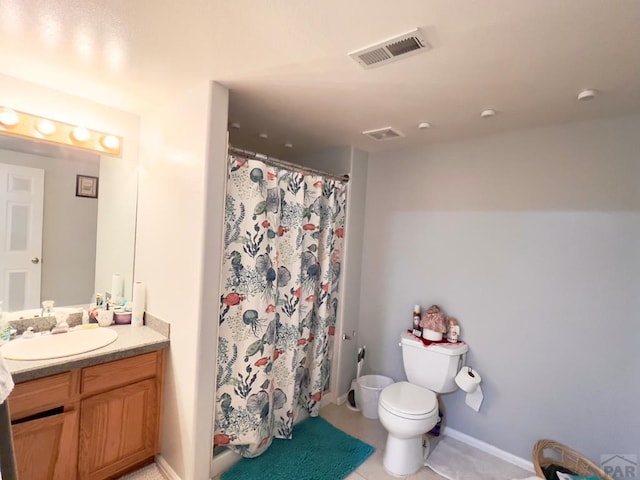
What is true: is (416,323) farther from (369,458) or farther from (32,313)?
(32,313)

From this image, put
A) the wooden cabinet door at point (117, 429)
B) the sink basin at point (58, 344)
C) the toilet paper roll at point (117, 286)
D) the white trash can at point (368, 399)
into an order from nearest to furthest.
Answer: the sink basin at point (58, 344) < the wooden cabinet door at point (117, 429) < the toilet paper roll at point (117, 286) < the white trash can at point (368, 399)

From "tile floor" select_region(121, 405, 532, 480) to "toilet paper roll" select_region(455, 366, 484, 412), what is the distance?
367 mm

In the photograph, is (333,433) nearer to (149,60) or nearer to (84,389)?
(84,389)

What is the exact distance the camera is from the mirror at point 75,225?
1778 mm

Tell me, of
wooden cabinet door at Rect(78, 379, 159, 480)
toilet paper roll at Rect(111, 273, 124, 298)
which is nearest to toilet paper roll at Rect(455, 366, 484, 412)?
wooden cabinet door at Rect(78, 379, 159, 480)

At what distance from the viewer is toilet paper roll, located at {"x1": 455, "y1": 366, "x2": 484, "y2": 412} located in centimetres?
212

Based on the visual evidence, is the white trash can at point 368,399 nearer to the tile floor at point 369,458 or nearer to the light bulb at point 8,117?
the tile floor at point 369,458

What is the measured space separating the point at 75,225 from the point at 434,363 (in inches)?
102

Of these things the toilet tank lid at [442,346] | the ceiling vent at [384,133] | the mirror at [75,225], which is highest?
the ceiling vent at [384,133]

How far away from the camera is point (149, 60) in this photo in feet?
4.76

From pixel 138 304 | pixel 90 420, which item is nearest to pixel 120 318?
pixel 138 304

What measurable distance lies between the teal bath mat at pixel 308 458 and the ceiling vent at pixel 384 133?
2.26 metres

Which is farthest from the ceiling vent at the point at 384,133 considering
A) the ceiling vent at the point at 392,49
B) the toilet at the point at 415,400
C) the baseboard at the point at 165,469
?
the baseboard at the point at 165,469

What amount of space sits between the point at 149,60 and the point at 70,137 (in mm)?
882
